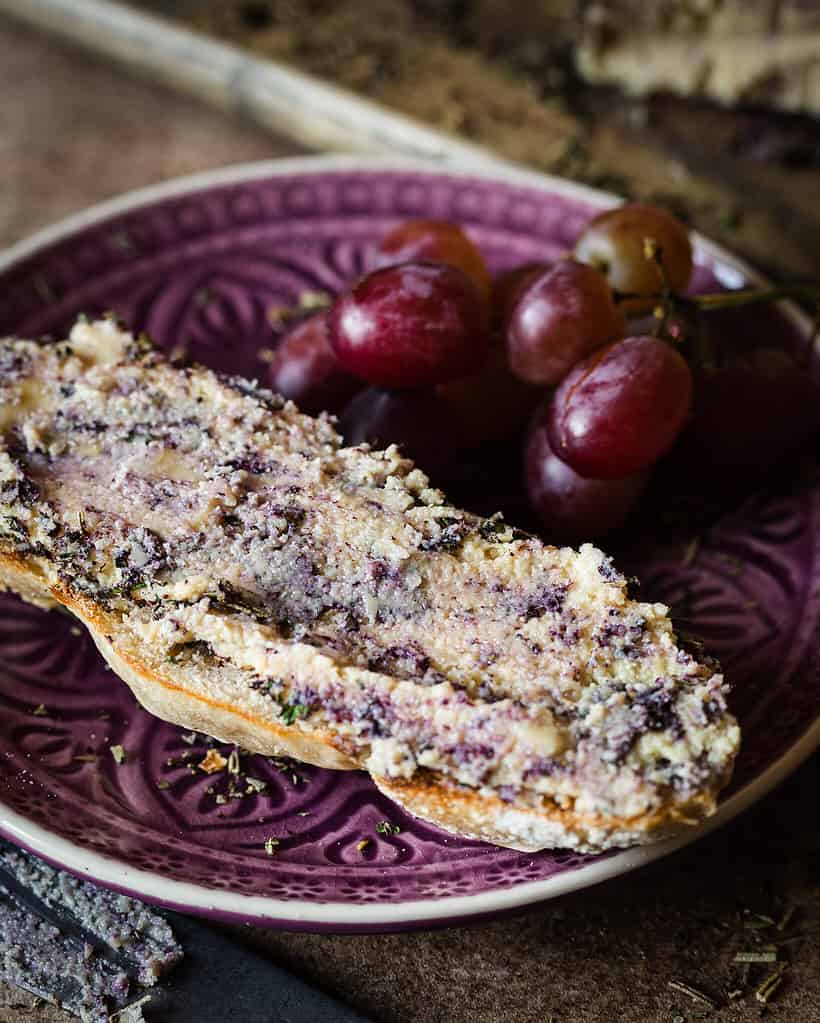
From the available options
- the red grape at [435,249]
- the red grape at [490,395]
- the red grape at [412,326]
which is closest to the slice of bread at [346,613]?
the red grape at [412,326]

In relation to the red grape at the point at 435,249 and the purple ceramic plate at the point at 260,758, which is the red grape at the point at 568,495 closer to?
the purple ceramic plate at the point at 260,758

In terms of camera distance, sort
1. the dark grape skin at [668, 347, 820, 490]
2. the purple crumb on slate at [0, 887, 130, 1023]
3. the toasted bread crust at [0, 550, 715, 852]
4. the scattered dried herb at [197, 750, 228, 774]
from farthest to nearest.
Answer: the dark grape skin at [668, 347, 820, 490], the scattered dried herb at [197, 750, 228, 774], the purple crumb on slate at [0, 887, 130, 1023], the toasted bread crust at [0, 550, 715, 852]

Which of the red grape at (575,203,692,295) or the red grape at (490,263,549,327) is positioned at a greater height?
the red grape at (575,203,692,295)

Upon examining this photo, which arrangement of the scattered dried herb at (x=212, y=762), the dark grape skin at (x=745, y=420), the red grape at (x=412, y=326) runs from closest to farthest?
the scattered dried herb at (x=212, y=762)
the red grape at (x=412, y=326)
the dark grape skin at (x=745, y=420)

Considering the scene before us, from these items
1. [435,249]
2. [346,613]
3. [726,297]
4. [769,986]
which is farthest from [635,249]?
[769,986]

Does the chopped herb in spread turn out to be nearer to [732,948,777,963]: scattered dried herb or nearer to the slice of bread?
the slice of bread

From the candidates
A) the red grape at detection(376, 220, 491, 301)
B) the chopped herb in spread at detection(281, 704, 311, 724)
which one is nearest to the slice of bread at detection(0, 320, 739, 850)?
the chopped herb in spread at detection(281, 704, 311, 724)

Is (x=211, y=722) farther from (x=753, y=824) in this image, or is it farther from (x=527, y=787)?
(x=753, y=824)
